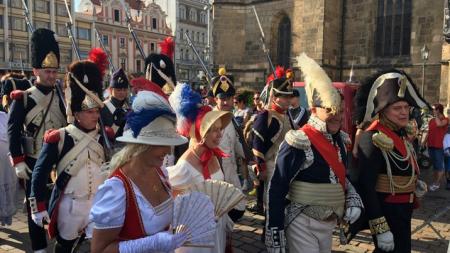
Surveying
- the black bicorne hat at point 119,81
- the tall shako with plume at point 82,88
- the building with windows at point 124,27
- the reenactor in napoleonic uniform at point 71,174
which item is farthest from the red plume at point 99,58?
the building with windows at point 124,27

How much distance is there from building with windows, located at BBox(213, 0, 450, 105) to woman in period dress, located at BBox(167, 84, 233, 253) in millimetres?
14426

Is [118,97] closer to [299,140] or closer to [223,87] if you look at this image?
[223,87]

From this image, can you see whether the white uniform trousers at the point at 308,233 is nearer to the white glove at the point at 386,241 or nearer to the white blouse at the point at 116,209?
the white glove at the point at 386,241

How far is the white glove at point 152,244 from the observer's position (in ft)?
6.37

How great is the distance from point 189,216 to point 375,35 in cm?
1916

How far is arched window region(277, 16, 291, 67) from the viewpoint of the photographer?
72.1ft

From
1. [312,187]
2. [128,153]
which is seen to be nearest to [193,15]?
[312,187]

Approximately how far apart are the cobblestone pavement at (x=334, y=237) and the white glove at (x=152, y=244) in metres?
3.34

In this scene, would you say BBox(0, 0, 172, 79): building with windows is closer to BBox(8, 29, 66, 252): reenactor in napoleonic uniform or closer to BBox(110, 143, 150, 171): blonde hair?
BBox(8, 29, 66, 252): reenactor in napoleonic uniform

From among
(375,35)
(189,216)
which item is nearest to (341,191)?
(189,216)

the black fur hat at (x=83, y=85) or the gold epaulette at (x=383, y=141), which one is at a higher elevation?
the black fur hat at (x=83, y=85)

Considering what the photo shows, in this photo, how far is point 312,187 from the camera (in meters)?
3.05

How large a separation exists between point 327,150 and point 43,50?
3.76 meters

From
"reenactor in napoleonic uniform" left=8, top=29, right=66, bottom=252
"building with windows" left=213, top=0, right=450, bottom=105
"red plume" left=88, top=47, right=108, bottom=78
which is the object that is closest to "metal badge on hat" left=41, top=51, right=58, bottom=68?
"reenactor in napoleonic uniform" left=8, top=29, right=66, bottom=252
